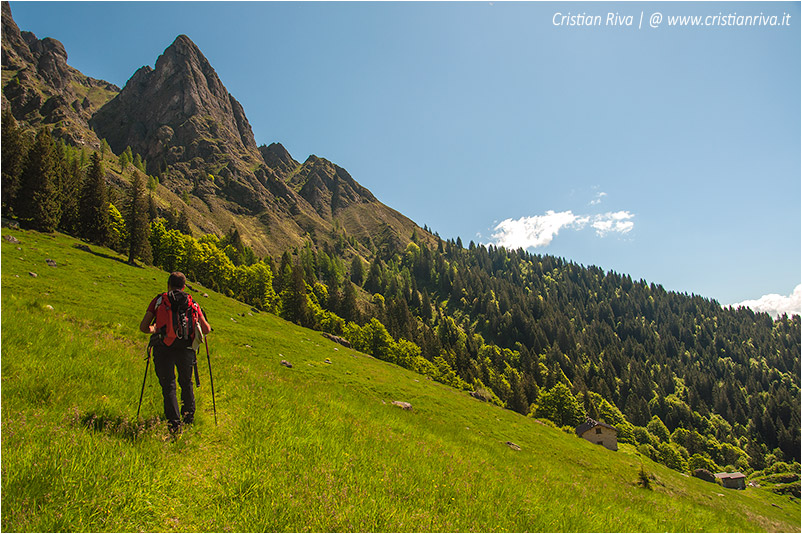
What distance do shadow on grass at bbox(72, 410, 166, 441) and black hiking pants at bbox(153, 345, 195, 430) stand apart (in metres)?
0.34

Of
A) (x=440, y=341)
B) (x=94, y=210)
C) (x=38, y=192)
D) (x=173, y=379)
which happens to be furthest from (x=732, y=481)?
(x=38, y=192)

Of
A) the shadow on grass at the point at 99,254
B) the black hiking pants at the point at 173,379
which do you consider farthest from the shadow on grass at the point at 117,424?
the shadow on grass at the point at 99,254

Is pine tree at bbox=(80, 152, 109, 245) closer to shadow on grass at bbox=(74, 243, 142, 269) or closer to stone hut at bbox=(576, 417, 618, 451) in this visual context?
shadow on grass at bbox=(74, 243, 142, 269)

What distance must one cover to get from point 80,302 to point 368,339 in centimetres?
6524

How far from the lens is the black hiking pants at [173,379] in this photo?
6.48m

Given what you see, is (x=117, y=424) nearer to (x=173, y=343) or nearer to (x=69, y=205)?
(x=173, y=343)

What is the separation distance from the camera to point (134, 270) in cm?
5325

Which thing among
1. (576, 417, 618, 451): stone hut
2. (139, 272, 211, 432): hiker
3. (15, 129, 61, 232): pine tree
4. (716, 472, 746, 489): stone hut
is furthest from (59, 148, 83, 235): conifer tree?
(716, 472, 746, 489): stone hut

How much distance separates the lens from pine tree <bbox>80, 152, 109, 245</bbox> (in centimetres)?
6128

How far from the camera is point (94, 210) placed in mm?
61656

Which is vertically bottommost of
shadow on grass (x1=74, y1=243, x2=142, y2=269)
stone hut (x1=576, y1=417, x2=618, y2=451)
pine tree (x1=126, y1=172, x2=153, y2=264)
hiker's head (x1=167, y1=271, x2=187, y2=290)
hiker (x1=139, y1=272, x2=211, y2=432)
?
stone hut (x1=576, y1=417, x2=618, y2=451)

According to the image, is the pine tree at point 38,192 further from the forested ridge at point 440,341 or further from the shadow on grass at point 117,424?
the shadow on grass at point 117,424

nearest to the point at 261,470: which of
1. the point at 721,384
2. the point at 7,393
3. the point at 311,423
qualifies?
the point at 311,423

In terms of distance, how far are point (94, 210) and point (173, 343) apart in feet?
253
